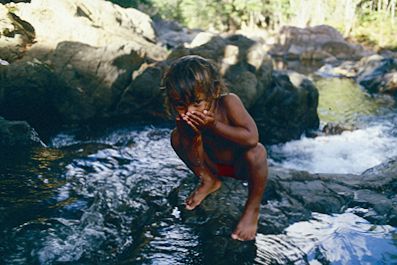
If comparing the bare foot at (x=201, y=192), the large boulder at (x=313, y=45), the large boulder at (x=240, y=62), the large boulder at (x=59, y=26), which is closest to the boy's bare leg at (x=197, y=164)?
the bare foot at (x=201, y=192)

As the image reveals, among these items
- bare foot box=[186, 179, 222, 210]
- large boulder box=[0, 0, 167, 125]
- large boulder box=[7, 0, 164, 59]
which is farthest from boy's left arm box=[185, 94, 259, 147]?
large boulder box=[7, 0, 164, 59]

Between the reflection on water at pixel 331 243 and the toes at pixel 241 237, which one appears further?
the toes at pixel 241 237

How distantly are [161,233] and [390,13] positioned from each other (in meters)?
27.3

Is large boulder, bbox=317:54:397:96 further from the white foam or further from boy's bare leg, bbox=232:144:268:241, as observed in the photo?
boy's bare leg, bbox=232:144:268:241

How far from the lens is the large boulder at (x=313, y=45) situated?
20.0 metres

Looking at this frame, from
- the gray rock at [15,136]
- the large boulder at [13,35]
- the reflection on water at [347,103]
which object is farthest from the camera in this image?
the reflection on water at [347,103]

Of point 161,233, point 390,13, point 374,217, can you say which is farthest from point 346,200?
point 390,13

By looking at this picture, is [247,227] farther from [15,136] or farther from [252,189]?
[15,136]

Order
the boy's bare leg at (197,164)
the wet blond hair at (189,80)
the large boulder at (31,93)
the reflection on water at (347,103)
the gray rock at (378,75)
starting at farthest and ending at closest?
the gray rock at (378,75), the reflection on water at (347,103), the large boulder at (31,93), the boy's bare leg at (197,164), the wet blond hair at (189,80)

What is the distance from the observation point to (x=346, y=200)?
2861mm

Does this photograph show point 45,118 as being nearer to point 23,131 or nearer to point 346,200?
point 23,131

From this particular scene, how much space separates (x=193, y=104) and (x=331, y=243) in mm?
1106

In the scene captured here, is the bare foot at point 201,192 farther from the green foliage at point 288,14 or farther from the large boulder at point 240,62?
the green foliage at point 288,14

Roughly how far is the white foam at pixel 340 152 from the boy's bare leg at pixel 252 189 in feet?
10.1
